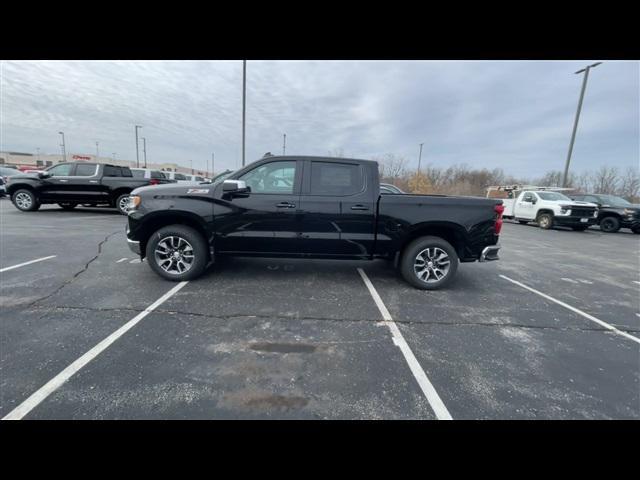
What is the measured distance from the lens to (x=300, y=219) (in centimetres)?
413

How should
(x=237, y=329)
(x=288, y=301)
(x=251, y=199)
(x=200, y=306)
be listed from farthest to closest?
(x=251, y=199) < (x=288, y=301) < (x=200, y=306) < (x=237, y=329)

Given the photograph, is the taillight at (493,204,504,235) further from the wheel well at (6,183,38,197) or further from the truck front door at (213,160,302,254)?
the wheel well at (6,183,38,197)

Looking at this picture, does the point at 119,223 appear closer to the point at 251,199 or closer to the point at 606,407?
the point at 251,199

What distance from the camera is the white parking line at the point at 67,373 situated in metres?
1.82

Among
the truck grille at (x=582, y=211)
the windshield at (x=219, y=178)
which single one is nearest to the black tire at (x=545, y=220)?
the truck grille at (x=582, y=211)

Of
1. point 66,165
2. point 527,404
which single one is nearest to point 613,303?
point 527,404

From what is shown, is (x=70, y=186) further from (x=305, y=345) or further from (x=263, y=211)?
(x=305, y=345)

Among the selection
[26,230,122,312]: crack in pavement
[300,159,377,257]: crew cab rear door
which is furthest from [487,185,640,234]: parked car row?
[26,230,122,312]: crack in pavement

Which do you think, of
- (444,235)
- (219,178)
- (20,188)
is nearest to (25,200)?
(20,188)

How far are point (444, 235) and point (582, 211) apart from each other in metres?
13.4

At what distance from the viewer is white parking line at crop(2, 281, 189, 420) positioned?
182 centimetres

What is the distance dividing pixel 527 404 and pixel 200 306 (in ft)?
11.3

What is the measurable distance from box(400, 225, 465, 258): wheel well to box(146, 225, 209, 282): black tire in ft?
10.4

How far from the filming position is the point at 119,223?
9.42 m
